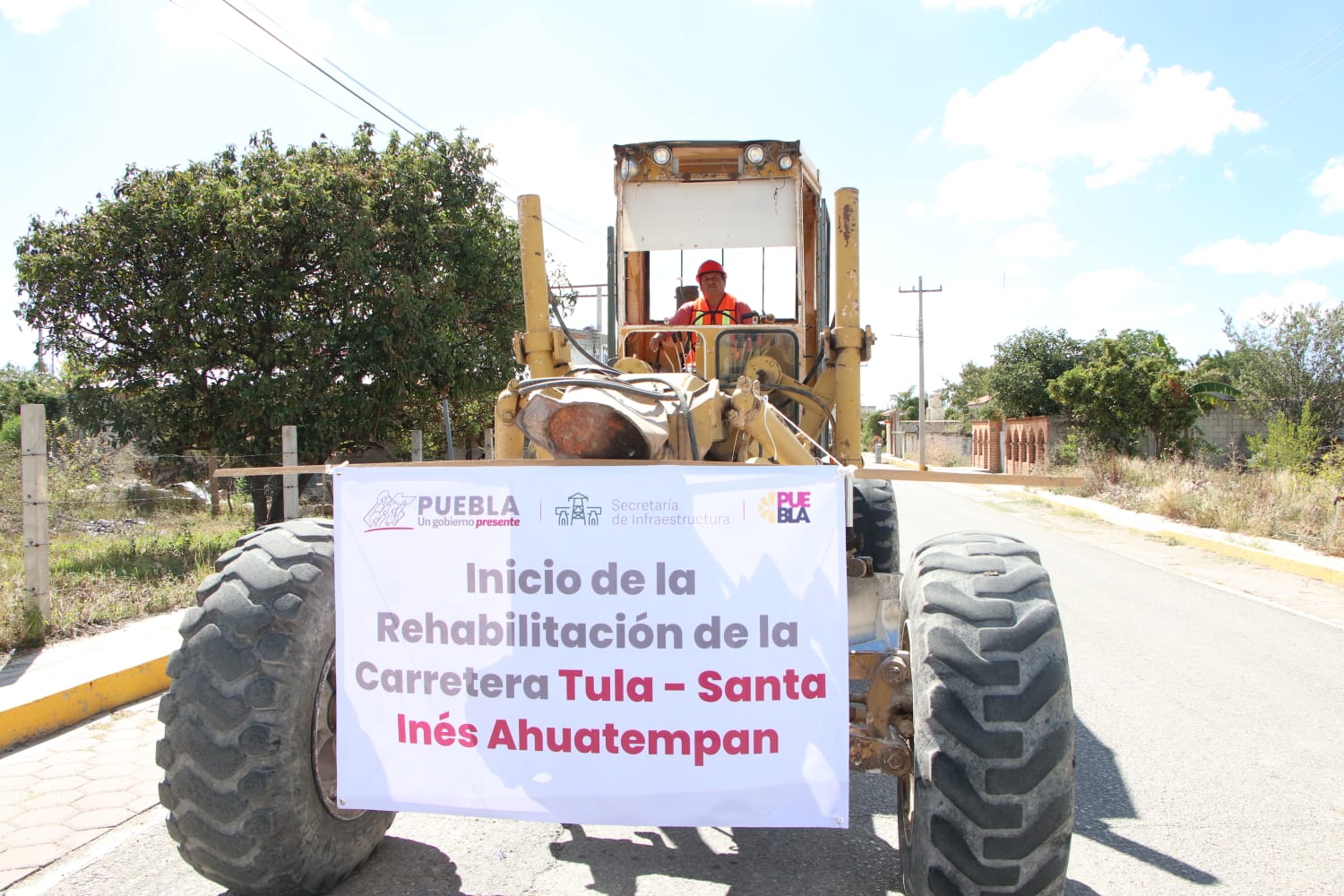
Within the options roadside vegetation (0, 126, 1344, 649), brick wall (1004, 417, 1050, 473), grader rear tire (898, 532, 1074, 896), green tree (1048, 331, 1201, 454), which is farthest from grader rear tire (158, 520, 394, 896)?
brick wall (1004, 417, 1050, 473)

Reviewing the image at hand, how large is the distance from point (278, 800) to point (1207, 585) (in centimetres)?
1053

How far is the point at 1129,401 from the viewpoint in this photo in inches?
1017

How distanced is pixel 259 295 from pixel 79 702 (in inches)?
278

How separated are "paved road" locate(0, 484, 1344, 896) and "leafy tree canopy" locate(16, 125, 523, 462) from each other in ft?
22.4

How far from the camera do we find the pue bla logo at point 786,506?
98.9 inches

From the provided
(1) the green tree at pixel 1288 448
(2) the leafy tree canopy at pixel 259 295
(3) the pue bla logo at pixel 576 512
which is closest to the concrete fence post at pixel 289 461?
(2) the leafy tree canopy at pixel 259 295

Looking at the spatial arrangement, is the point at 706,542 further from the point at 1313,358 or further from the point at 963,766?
the point at 1313,358

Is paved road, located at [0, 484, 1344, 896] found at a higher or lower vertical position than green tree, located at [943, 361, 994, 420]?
lower

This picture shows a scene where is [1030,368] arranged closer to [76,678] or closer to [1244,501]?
[1244,501]

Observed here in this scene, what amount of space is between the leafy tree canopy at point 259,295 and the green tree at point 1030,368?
27.7m

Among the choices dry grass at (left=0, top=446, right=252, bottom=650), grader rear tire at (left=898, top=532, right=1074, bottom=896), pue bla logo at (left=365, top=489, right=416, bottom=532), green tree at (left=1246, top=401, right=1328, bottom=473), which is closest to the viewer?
grader rear tire at (left=898, top=532, right=1074, bottom=896)

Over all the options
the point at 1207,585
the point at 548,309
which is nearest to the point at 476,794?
the point at 548,309

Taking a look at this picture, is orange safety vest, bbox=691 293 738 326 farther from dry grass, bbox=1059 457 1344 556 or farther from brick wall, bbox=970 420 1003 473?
brick wall, bbox=970 420 1003 473

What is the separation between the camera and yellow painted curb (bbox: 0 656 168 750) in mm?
4969
